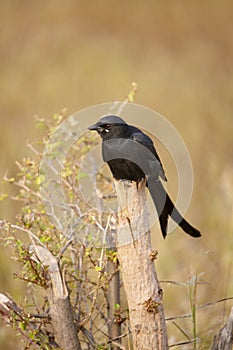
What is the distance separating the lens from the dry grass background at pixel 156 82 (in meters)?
4.58

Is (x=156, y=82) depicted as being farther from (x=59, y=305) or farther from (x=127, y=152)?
(x=59, y=305)

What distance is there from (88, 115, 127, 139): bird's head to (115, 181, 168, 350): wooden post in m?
0.34

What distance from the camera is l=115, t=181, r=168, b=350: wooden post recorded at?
232 centimetres

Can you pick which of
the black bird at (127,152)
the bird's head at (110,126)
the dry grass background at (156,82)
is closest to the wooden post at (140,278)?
the black bird at (127,152)

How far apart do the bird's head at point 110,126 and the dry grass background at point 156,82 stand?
28.1 inches

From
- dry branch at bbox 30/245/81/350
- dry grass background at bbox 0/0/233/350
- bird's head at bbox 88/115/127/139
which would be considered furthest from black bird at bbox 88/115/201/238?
Result: dry grass background at bbox 0/0/233/350

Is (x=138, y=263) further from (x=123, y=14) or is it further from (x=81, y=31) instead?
(x=123, y=14)

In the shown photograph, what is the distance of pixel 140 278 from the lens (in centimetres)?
233

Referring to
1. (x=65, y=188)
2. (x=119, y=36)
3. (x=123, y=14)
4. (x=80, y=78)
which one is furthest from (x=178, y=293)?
(x=123, y=14)

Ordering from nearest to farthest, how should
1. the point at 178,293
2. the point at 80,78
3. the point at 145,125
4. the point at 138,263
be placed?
the point at 138,263, the point at 145,125, the point at 178,293, the point at 80,78

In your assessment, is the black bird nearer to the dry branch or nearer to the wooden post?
the wooden post

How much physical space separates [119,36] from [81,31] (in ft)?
1.89

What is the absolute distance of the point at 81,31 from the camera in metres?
9.98

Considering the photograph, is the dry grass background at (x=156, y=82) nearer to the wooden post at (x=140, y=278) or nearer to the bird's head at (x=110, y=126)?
the wooden post at (x=140, y=278)
